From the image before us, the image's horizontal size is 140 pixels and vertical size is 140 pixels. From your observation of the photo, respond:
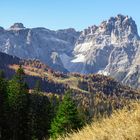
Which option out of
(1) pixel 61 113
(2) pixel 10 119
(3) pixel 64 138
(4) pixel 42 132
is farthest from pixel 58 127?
(3) pixel 64 138

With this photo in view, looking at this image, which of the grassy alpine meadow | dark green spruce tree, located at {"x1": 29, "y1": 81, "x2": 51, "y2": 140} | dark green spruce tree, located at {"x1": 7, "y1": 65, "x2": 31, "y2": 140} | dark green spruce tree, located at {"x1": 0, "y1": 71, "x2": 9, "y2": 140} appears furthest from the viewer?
dark green spruce tree, located at {"x1": 29, "y1": 81, "x2": 51, "y2": 140}

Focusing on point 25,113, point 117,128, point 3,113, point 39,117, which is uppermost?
point 117,128

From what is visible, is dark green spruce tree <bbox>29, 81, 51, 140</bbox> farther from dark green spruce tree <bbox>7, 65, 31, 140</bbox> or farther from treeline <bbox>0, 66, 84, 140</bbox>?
dark green spruce tree <bbox>7, 65, 31, 140</bbox>

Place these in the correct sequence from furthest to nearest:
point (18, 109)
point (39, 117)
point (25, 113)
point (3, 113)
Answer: point (39, 117), point (25, 113), point (18, 109), point (3, 113)

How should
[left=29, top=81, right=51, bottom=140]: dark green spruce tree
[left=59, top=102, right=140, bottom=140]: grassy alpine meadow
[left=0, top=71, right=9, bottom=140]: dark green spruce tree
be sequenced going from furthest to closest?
[left=29, top=81, right=51, bottom=140]: dark green spruce tree
[left=0, top=71, right=9, bottom=140]: dark green spruce tree
[left=59, top=102, right=140, bottom=140]: grassy alpine meadow

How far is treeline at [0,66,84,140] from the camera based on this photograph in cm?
6850

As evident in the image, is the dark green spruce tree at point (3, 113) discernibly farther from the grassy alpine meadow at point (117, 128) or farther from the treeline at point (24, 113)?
the grassy alpine meadow at point (117, 128)

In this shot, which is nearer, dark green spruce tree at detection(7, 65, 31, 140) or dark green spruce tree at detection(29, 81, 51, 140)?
dark green spruce tree at detection(7, 65, 31, 140)

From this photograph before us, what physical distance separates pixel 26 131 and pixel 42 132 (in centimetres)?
1010

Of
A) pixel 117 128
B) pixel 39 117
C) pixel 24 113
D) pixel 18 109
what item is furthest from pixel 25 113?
pixel 117 128

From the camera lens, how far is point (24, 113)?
93250mm

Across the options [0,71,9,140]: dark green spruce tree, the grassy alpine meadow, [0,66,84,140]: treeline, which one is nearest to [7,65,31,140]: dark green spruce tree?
[0,66,84,140]: treeline

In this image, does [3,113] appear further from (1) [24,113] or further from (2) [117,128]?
(2) [117,128]

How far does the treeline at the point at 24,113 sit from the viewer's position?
68500 mm
